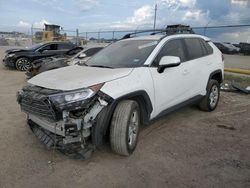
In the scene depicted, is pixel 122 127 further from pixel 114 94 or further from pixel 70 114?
pixel 70 114

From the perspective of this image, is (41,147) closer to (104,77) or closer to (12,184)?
(12,184)

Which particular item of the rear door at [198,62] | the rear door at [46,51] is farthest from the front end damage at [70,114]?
the rear door at [46,51]

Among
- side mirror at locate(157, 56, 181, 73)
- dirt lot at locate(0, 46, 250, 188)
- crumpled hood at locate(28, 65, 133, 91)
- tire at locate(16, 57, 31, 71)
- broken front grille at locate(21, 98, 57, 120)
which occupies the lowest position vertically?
dirt lot at locate(0, 46, 250, 188)

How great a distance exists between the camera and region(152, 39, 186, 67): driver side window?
4.14 metres

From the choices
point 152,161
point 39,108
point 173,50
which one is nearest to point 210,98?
point 173,50

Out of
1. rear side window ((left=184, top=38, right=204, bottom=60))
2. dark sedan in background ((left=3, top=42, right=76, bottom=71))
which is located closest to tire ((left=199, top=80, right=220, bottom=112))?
rear side window ((left=184, top=38, right=204, bottom=60))

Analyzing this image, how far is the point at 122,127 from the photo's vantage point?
11.0 feet

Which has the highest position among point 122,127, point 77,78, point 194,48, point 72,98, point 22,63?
point 194,48

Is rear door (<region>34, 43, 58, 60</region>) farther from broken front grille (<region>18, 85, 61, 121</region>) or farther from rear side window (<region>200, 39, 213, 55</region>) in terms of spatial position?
broken front grille (<region>18, 85, 61, 121</region>)

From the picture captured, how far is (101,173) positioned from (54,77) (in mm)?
1505

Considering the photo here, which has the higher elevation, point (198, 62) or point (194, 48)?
point (194, 48)

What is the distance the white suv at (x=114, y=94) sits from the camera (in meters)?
3.11

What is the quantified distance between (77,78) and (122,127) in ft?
2.96

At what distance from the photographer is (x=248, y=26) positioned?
60.8 feet
